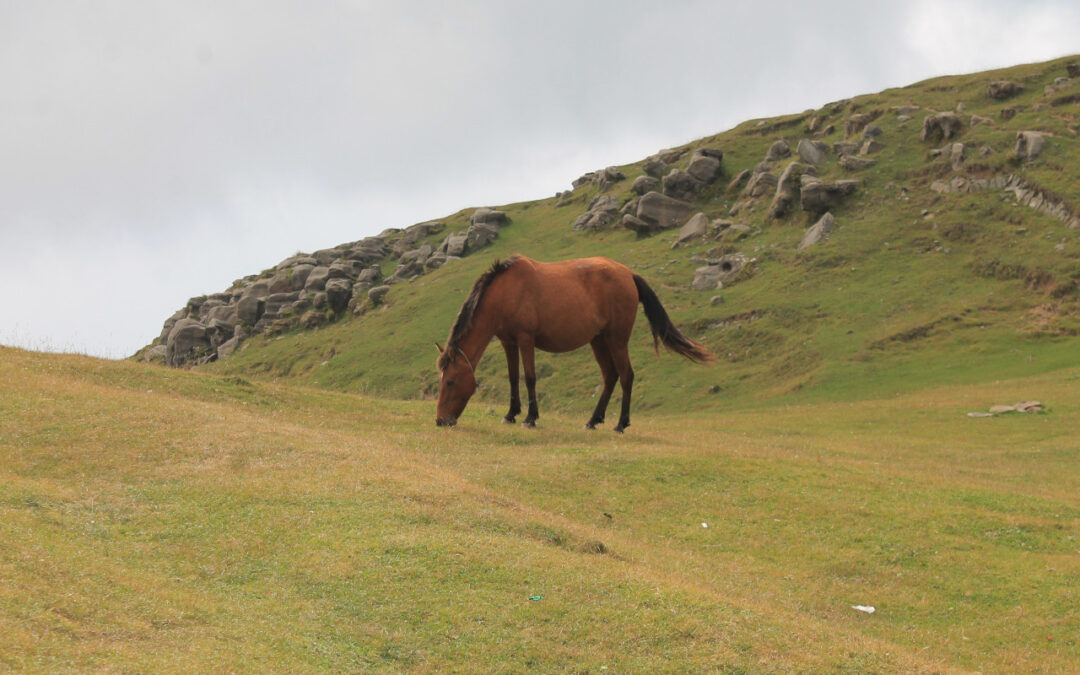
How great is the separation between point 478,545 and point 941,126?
50124 millimetres

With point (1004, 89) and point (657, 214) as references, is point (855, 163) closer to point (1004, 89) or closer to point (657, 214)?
point (1004, 89)

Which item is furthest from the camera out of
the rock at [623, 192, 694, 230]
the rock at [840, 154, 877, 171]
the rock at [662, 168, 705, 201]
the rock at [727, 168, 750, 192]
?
the rock at [662, 168, 705, 201]

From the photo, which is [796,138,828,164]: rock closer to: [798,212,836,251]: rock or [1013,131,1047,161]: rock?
[798,212,836,251]: rock

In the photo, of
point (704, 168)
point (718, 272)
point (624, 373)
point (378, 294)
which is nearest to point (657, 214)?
point (704, 168)

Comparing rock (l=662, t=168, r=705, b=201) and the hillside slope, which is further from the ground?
rock (l=662, t=168, r=705, b=201)

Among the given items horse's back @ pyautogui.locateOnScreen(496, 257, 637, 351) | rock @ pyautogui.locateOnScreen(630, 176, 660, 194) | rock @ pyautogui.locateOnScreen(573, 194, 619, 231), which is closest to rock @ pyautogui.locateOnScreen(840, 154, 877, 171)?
rock @ pyautogui.locateOnScreen(630, 176, 660, 194)

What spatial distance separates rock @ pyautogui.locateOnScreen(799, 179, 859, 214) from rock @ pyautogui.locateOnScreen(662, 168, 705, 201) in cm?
1120

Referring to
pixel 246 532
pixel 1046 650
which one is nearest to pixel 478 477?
pixel 246 532

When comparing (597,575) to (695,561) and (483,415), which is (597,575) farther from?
(483,415)

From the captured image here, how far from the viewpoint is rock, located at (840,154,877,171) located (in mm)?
51938

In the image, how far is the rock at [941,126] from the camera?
5100 centimetres

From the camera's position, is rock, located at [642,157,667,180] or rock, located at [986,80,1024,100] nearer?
rock, located at [986,80,1024,100]

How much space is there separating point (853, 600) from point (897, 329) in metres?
28.2

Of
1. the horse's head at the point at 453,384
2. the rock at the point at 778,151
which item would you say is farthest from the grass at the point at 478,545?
the rock at the point at 778,151
